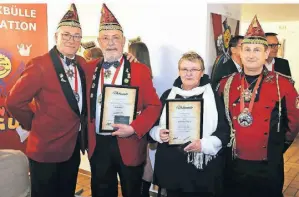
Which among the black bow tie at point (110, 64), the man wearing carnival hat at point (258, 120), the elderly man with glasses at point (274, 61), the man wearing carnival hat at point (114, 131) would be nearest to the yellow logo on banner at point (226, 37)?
the elderly man with glasses at point (274, 61)

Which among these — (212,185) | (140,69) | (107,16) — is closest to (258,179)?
(212,185)

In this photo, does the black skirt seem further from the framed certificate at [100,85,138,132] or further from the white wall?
the white wall

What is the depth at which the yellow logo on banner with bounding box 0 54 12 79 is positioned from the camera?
10.3 feet

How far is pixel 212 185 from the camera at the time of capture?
6.40 feet

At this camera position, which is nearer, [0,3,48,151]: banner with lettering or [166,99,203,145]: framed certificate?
[166,99,203,145]: framed certificate

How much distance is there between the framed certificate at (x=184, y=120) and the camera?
1938mm

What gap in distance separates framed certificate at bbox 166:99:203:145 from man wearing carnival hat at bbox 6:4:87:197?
21.9 inches

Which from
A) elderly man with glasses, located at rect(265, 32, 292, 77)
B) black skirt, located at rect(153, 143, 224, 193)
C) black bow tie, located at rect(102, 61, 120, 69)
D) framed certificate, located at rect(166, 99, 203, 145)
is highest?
elderly man with glasses, located at rect(265, 32, 292, 77)

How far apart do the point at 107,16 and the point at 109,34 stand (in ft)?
0.40

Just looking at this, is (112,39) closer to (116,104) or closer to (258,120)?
(116,104)

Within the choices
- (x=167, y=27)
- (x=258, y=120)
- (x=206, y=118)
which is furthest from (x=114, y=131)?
(x=167, y=27)

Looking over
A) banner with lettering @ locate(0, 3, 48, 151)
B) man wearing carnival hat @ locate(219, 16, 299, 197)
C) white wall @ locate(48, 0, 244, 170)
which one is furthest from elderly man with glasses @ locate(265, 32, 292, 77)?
banner with lettering @ locate(0, 3, 48, 151)

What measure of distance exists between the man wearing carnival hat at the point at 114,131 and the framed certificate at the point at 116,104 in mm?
41

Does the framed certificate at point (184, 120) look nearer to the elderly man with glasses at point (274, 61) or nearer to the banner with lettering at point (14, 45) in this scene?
the banner with lettering at point (14, 45)
